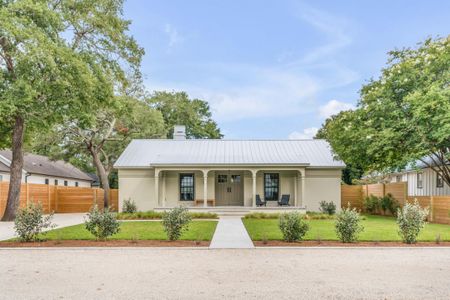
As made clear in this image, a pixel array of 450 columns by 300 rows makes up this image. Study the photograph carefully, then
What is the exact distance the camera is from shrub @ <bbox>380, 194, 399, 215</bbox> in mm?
20922

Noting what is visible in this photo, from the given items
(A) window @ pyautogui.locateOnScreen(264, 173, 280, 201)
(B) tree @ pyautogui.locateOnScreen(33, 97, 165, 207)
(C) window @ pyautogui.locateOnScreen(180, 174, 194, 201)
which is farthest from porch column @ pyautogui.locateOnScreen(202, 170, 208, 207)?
(B) tree @ pyautogui.locateOnScreen(33, 97, 165, 207)

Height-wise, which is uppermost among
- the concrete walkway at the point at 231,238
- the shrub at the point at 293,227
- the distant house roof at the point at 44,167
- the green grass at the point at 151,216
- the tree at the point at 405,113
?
the tree at the point at 405,113

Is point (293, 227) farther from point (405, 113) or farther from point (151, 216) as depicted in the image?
point (151, 216)

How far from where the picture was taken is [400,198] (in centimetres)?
2064

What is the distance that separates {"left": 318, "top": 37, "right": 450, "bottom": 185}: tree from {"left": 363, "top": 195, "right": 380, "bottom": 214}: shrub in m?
4.46

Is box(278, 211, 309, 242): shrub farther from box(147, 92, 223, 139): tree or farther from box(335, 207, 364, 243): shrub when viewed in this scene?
box(147, 92, 223, 139): tree

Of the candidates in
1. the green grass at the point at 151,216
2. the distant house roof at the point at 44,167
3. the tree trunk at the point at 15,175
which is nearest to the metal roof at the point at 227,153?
the green grass at the point at 151,216

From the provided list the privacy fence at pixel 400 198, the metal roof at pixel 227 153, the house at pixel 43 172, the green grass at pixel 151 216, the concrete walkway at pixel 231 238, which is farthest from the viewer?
the house at pixel 43 172

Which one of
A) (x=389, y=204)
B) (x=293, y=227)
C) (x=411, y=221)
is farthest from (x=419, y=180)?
(x=293, y=227)

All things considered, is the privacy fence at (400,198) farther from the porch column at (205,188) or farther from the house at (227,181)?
the porch column at (205,188)

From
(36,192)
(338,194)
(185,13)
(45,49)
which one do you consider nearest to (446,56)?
(338,194)

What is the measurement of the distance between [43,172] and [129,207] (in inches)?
568

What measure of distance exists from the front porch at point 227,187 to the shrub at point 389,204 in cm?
481

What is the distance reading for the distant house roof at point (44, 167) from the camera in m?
30.2
